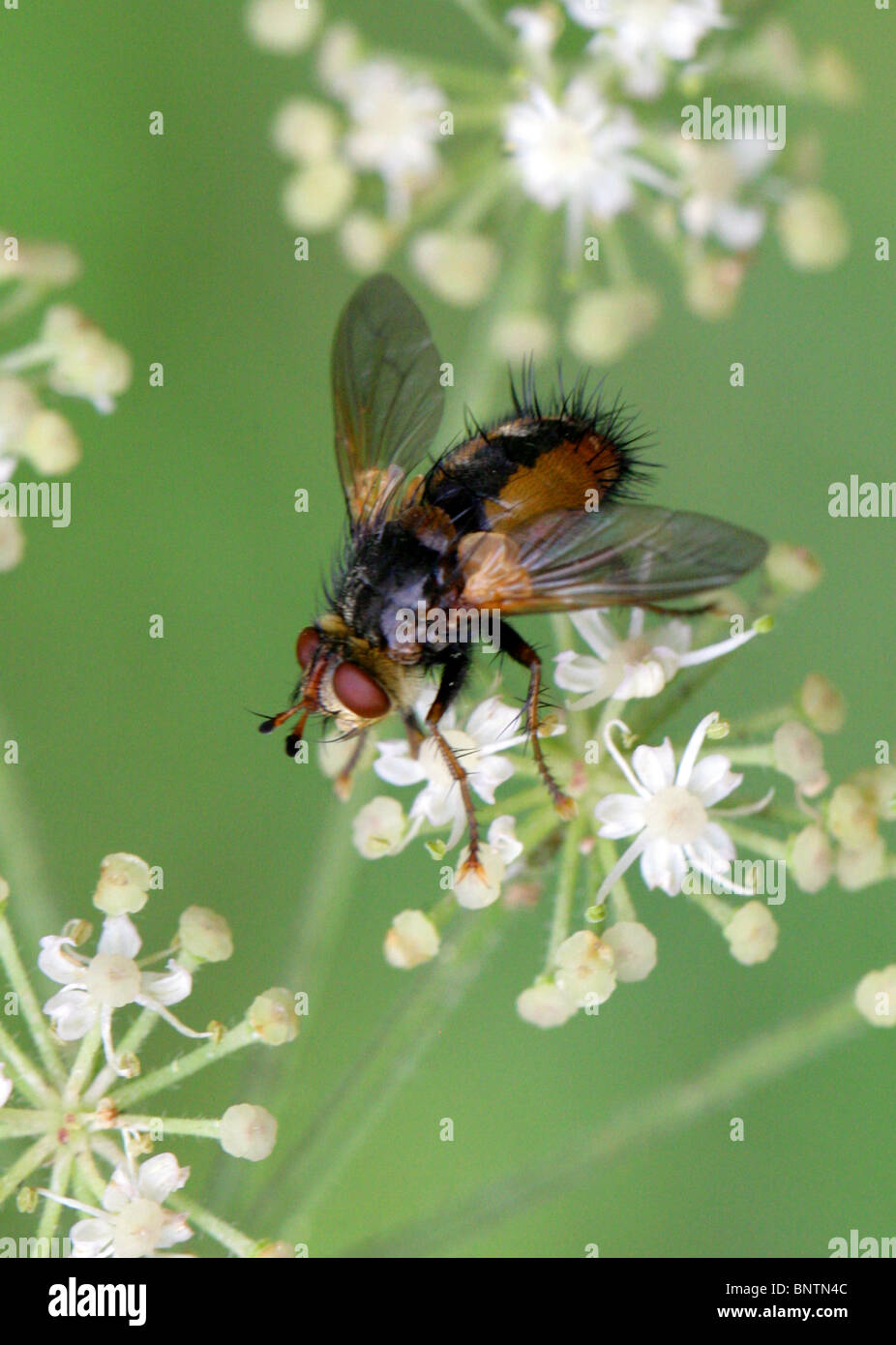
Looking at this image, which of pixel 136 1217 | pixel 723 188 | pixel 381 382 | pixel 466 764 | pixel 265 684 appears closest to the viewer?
pixel 136 1217

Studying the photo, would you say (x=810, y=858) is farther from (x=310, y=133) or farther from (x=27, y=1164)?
(x=310, y=133)

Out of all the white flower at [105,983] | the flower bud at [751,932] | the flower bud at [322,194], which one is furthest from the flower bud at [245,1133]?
the flower bud at [322,194]

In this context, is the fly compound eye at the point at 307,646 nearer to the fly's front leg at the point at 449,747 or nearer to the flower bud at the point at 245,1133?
the fly's front leg at the point at 449,747

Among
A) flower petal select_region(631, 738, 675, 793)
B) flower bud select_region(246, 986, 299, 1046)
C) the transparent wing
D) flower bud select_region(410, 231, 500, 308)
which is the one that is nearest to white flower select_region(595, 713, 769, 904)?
flower petal select_region(631, 738, 675, 793)

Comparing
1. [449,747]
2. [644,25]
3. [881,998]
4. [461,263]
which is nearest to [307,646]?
[449,747]

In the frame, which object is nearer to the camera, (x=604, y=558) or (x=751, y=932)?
(x=604, y=558)
